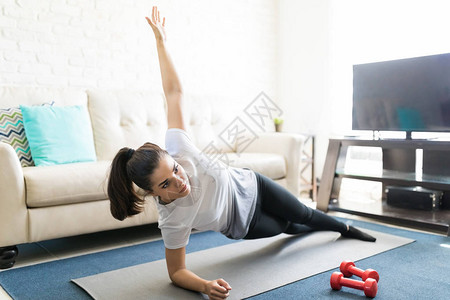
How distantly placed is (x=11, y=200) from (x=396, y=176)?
253cm

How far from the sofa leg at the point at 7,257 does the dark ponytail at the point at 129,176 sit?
85cm

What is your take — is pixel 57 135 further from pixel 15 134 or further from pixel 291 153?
pixel 291 153

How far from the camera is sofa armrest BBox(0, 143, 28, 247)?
2.04 m

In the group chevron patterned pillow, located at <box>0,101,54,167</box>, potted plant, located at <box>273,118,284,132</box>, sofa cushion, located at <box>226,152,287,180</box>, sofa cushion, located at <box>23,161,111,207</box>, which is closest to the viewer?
sofa cushion, located at <box>23,161,111,207</box>

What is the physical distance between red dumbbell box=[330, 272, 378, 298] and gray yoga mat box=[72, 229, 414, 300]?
7.5 inches

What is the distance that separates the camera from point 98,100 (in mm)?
3047

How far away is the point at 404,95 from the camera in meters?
3.09

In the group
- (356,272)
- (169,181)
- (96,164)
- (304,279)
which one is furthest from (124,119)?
(356,272)

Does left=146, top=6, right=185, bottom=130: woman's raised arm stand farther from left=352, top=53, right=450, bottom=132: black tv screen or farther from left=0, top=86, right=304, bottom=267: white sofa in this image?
left=352, top=53, right=450, bottom=132: black tv screen

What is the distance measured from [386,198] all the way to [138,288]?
7.39ft

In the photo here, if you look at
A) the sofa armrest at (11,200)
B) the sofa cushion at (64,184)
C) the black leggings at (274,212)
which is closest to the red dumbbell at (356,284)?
the black leggings at (274,212)

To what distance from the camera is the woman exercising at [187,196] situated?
59.8 inches

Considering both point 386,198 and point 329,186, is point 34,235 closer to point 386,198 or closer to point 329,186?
point 329,186

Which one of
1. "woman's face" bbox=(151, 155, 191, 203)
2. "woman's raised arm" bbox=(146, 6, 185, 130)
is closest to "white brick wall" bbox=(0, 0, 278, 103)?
"woman's raised arm" bbox=(146, 6, 185, 130)
